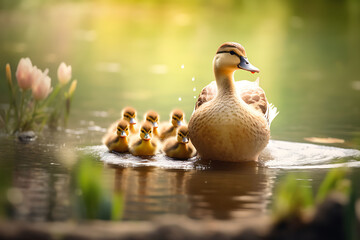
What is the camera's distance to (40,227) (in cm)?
337

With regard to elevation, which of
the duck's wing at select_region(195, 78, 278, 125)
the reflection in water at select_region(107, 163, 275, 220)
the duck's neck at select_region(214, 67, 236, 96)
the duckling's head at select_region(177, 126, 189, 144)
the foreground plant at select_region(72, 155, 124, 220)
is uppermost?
the duck's neck at select_region(214, 67, 236, 96)

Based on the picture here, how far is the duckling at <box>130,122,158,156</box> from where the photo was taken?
6379 millimetres

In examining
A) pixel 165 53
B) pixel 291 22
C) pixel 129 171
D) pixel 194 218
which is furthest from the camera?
pixel 291 22

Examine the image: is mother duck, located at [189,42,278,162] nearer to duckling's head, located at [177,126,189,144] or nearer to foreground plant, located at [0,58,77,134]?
duckling's head, located at [177,126,189,144]

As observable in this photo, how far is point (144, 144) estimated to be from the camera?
6.41m

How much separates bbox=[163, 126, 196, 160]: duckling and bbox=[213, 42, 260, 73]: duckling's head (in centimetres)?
66

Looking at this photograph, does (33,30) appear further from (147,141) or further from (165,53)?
(147,141)

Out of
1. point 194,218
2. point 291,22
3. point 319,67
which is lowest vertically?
point 194,218

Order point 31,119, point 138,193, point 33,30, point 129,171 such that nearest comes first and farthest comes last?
point 138,193, point 129,171, point 31,119, point 33,30

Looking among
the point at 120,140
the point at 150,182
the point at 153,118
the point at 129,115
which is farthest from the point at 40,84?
the point at 150,182

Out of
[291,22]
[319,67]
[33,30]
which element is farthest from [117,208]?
[291,22]

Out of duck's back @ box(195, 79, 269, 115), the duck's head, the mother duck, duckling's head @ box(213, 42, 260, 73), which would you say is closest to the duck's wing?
duck's back @ box(195, 79, 269, 115)

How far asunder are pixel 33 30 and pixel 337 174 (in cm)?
1474

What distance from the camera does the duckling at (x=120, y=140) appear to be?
647 cm
